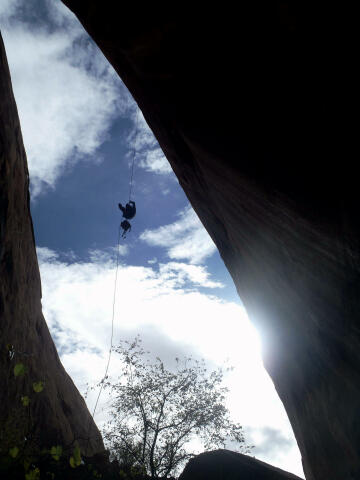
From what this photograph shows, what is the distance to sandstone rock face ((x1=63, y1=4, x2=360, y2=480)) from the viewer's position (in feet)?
8.02

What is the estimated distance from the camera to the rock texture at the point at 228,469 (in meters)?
Result: 10.0

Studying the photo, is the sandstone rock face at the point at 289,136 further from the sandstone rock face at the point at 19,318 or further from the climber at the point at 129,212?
the climber at the point at 129,212

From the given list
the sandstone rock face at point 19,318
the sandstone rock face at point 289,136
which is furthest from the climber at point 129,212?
the sandstone rock face at point 289,136

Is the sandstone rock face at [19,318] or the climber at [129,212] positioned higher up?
the climber at [129,212]

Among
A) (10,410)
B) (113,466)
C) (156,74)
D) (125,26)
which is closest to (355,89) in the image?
(156,74)

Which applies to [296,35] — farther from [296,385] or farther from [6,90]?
[6,90]

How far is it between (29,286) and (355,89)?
39.6 ft

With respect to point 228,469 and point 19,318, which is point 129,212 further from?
point 228,469

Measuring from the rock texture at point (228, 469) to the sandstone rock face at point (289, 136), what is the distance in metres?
7.24

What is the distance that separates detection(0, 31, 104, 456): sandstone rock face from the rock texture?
195 inches

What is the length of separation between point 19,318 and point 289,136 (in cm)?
1071

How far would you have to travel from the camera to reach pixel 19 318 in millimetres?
9914

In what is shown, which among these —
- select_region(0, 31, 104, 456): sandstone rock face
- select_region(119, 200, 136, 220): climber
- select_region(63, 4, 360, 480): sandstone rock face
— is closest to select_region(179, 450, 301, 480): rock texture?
select_region(0, 31, 104, 456): sandstone rock face


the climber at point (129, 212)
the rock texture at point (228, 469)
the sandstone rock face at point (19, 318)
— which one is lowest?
the rock texture at point (228, 469)
